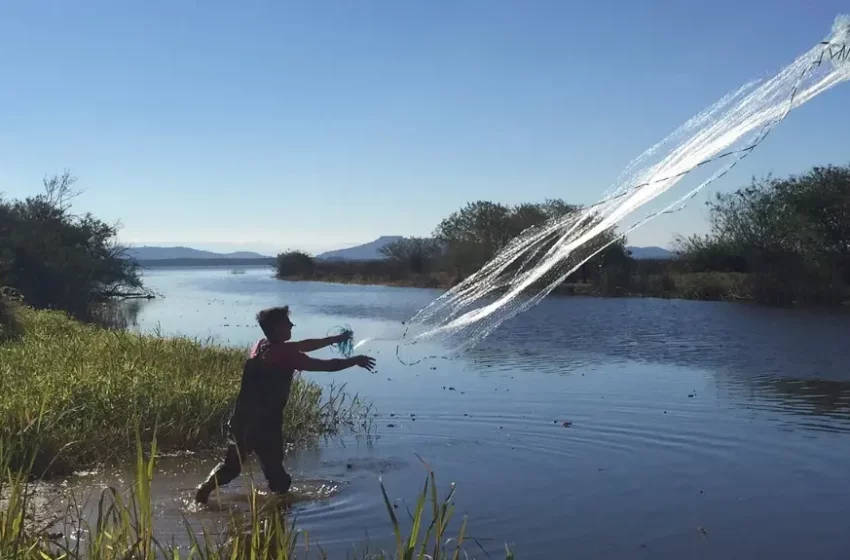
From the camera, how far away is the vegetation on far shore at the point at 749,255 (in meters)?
48.8

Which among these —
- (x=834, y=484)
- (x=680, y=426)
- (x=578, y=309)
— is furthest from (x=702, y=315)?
(x=834, y=484)

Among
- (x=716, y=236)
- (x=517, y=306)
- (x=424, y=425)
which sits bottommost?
(x=424, y=425)

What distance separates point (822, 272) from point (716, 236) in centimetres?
932

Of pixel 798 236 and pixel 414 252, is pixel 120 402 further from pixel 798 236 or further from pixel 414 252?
pixel 414 252

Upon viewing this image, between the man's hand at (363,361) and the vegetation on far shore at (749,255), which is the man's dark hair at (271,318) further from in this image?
the vegetation on far shore at (749,255)

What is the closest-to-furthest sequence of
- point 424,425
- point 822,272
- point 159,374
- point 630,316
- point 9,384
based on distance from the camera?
1. point 9,384
2. point 159,374
3. point 424,425
4. point 630,316
5. point 822,272

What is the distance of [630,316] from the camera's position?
39.9 m

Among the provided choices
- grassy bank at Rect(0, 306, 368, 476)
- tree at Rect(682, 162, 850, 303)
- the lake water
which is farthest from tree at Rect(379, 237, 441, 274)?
grassy bank at Rect(0, 306, 368, 476)

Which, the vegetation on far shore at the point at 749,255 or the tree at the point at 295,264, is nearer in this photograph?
the vegetation on far shore at the point at 749,255

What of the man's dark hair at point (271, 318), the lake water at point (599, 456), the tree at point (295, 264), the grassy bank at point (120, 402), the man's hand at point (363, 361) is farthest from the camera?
the tree at point (295, 264)

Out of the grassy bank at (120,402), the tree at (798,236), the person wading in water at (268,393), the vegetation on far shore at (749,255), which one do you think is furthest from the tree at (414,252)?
the person wading in water at (268,393)

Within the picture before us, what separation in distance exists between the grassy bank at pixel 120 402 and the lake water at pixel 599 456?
72 cm

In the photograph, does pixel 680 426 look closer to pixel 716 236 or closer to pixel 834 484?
pixel 834 484

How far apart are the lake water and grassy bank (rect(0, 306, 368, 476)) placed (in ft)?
2.37
